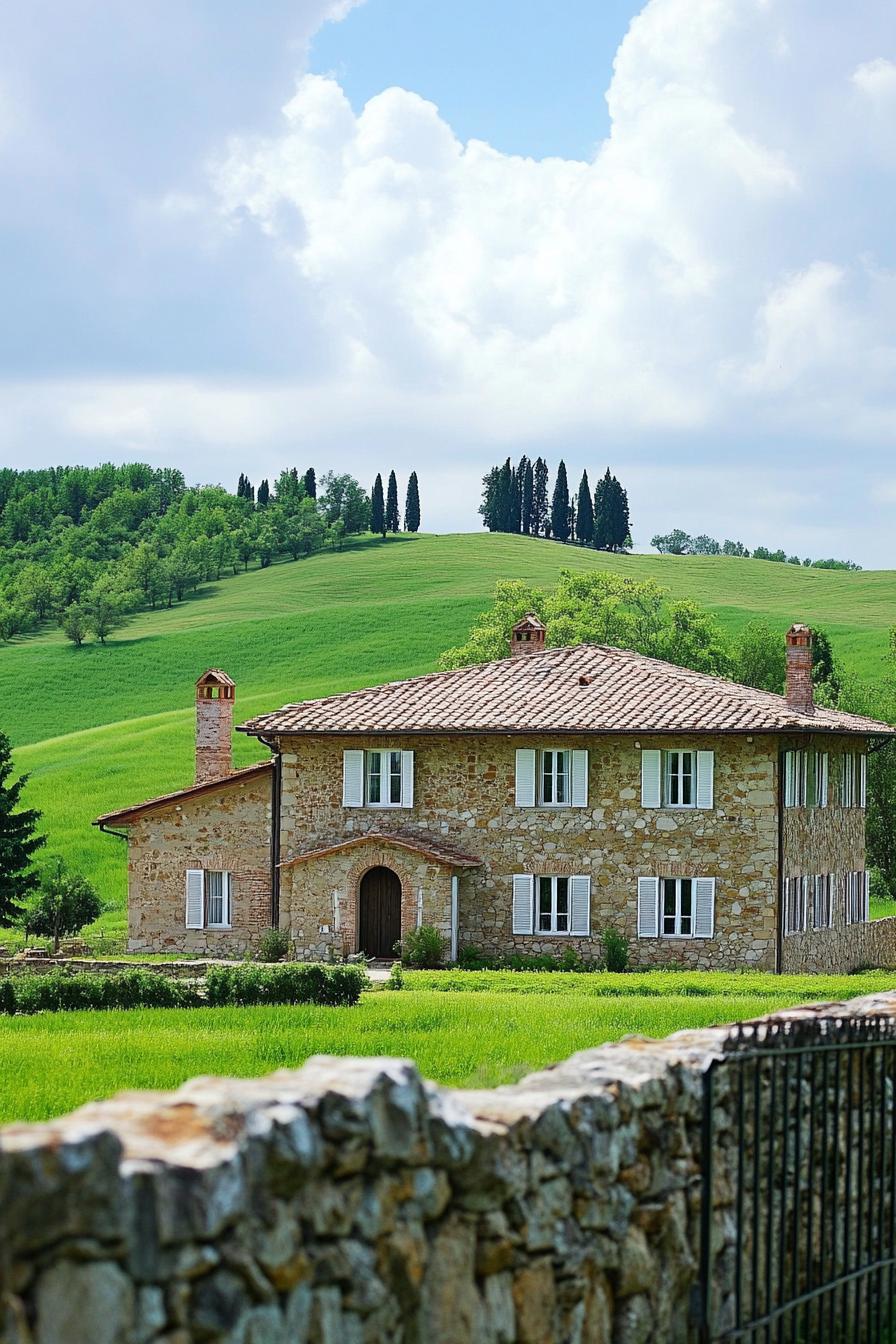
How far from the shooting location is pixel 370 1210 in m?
5.32

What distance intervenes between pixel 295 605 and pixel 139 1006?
88.9 meters

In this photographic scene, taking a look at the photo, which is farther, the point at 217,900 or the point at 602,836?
the point at 217,900

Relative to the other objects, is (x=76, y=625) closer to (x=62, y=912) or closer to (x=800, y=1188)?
(x=62, y=912)

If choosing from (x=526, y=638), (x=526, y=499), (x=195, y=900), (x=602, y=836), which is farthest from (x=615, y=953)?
(x=526, y=499)

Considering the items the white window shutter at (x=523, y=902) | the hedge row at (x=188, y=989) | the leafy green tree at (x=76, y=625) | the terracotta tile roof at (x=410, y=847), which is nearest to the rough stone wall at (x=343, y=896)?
the terracotta tile roof at (x=410, y=847)

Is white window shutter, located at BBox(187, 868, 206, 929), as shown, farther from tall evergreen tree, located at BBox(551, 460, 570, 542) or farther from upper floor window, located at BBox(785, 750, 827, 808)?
tall evergreen tree, located at BBox(551, 460, 570, 542)

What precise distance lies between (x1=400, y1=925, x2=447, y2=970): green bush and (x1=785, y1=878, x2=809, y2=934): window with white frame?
26.0 ft

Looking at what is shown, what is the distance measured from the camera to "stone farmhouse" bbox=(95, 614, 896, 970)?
36.8 meters

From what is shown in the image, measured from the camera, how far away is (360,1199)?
5.29 metres

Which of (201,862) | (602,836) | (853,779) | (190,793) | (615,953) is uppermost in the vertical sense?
(853,779)

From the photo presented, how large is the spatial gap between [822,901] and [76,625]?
72.1 m

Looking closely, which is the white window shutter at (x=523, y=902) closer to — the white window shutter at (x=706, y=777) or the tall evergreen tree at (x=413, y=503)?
the white window shutter at (x=706, y=777)

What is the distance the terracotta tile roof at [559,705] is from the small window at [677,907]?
12.0 ft

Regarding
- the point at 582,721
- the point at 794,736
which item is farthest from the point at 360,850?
the point at 794,736
